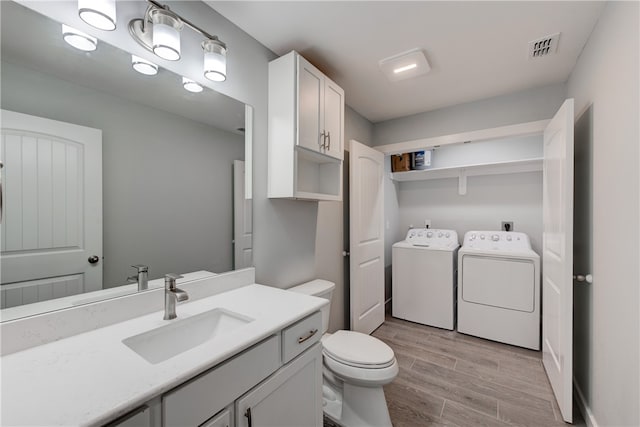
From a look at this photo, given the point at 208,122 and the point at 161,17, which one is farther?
the point at 208,122

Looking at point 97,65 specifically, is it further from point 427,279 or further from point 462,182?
point 462,182

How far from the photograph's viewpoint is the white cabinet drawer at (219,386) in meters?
0.73

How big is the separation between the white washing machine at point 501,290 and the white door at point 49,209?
9.75 feet

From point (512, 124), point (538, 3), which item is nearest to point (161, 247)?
point (538, 3)

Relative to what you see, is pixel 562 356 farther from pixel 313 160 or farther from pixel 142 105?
pixel 142 105

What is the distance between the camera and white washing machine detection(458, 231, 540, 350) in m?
2.47

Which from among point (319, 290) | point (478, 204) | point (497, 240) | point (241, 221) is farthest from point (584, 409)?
point (241, 221)

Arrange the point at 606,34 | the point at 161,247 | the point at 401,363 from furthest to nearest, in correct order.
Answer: the point at 401,363, the point at 606,34, the point at 161,247

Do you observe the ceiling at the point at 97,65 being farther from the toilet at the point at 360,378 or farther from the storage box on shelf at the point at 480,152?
the storage box on shelf at the point at 480,152

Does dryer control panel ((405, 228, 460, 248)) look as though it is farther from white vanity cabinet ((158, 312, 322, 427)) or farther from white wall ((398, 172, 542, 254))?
white vanity cabinet ((158, 312, 322, 427))

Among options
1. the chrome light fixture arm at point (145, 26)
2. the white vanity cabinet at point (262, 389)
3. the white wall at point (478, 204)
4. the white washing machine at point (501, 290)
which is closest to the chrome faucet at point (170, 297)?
the white vanity cabinet at point (262, 389)

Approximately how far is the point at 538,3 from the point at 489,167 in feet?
6.41

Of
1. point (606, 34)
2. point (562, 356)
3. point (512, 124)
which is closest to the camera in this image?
point (606, 34)

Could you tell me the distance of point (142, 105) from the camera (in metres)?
1.21
